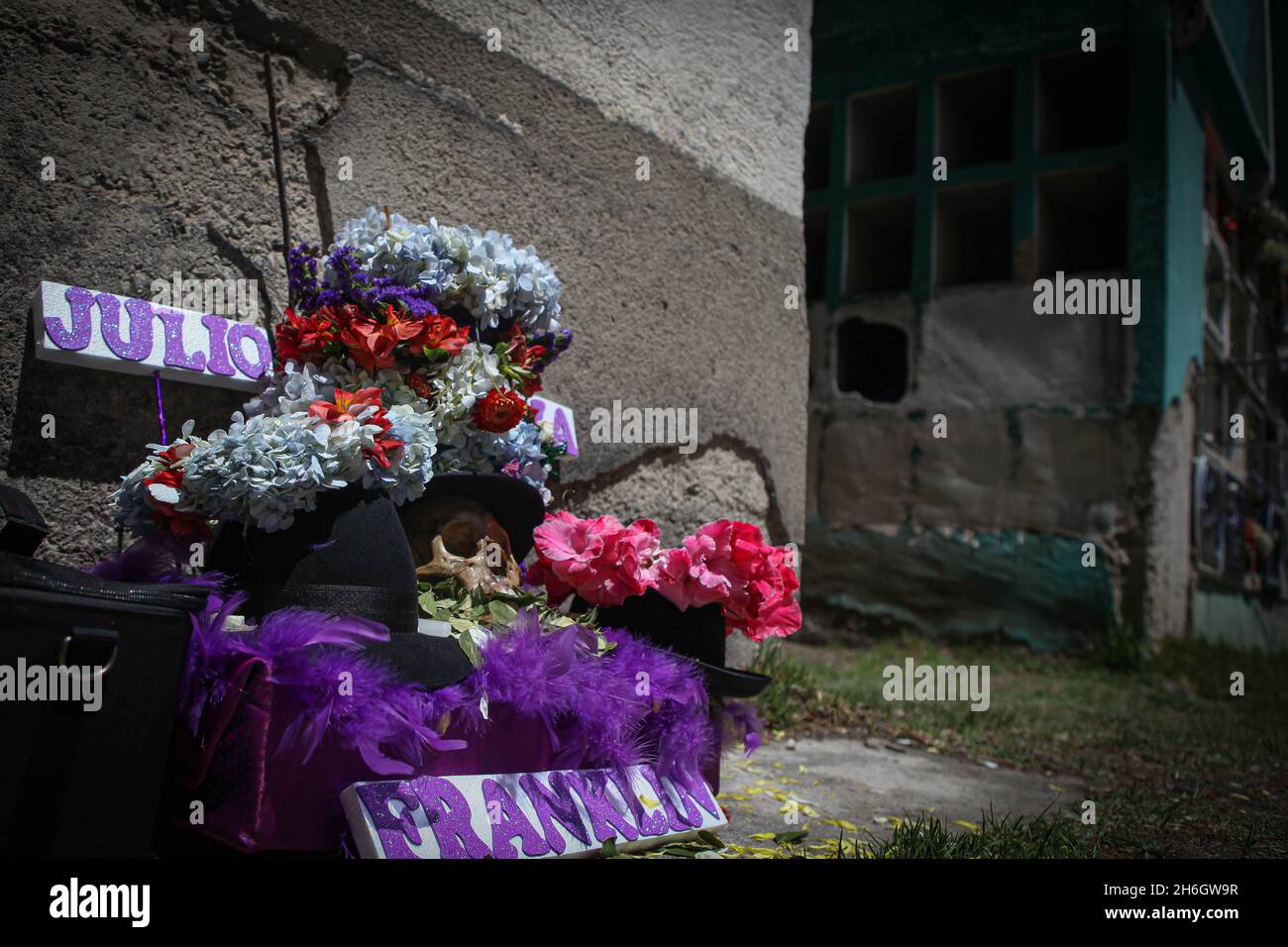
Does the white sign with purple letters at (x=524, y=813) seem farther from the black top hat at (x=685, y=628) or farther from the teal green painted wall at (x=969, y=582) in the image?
the teal green painted wall at (x=969, y=582)

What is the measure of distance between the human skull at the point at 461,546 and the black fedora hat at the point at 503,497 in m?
0.02

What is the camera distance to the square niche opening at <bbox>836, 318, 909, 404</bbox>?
24.7ft

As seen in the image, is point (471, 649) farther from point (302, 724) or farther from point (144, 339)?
point (144, 339)

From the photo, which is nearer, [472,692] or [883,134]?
[472,692]

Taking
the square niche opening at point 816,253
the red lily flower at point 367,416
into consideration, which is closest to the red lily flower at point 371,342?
the red lily flower at point 367,416

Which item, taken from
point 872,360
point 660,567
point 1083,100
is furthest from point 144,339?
point 1083,100

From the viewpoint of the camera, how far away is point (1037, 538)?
686cm

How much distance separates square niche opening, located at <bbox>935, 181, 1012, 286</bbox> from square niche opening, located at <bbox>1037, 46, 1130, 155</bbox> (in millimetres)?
507

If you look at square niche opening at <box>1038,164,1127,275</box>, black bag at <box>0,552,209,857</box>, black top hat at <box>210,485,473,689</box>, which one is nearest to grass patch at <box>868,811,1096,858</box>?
black top hat at <box>210,485,473,689</box>

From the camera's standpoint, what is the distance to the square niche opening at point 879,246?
7824mm

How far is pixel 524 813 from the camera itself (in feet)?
6.04

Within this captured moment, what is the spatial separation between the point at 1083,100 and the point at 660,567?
6954mm
